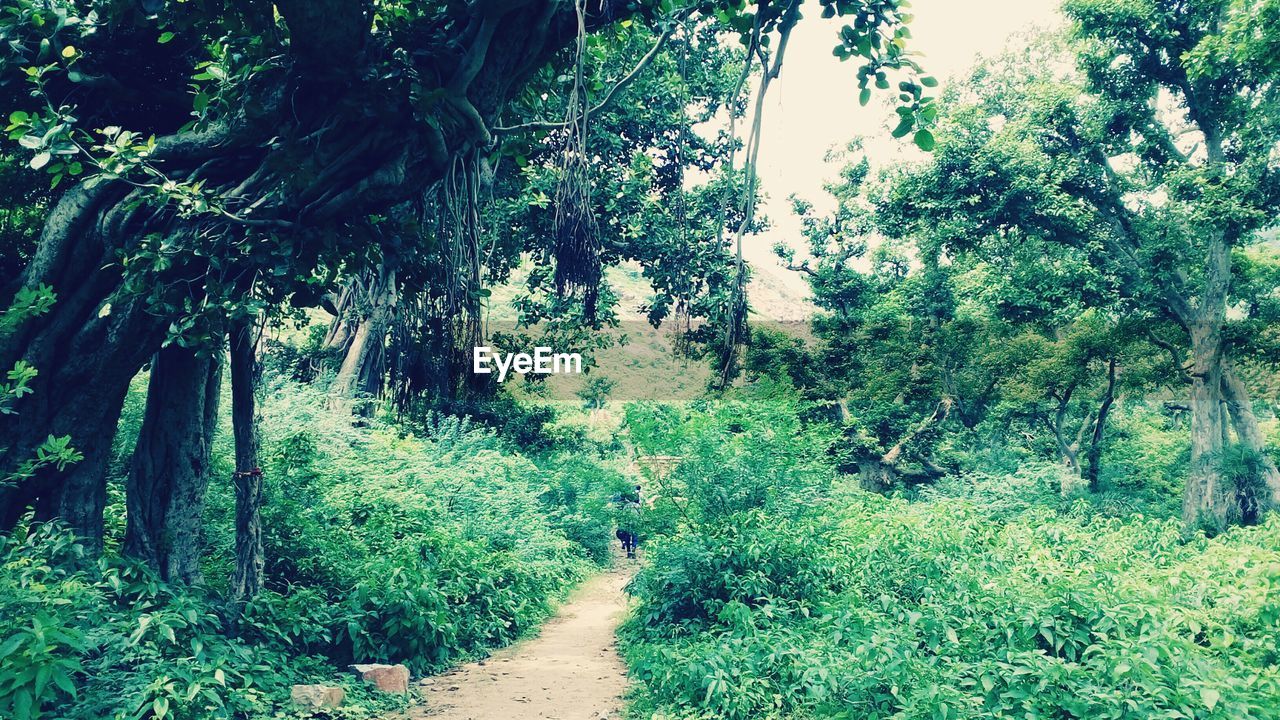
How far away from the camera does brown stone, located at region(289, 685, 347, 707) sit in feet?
16.4

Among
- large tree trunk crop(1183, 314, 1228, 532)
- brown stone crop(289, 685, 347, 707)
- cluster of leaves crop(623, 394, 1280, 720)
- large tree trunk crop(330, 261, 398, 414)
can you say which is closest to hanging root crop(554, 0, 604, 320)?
cluster of leaves crop(623, 394, 1280, 720)

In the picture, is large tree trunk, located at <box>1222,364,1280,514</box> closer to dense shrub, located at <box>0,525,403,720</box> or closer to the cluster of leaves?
the cluster of leaves

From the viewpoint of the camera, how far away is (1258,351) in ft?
47.9

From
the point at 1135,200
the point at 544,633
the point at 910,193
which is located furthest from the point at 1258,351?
the point at 544,633

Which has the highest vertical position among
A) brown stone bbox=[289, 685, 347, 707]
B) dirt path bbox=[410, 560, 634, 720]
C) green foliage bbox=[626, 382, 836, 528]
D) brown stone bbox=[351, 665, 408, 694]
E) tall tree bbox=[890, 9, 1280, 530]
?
tall tree bbox=[890, 9, 1280, 530]

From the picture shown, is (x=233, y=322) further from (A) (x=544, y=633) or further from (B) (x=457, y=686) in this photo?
(A) (x=544, y=633)

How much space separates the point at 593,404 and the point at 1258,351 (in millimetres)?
18349

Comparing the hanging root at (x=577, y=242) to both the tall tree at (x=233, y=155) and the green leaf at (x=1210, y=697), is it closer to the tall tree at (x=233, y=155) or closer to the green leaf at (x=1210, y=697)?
the tall tree at (x=233, y=155)

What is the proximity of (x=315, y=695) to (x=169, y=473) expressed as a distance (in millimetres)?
1835

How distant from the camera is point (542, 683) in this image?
21.3 feet

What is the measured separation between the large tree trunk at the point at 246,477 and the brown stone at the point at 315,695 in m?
1.03

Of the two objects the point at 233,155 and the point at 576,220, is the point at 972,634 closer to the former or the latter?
the point at 576,220

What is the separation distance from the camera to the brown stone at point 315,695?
16.4 feet

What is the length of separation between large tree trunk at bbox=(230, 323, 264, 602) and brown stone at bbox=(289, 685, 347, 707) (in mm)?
1026
